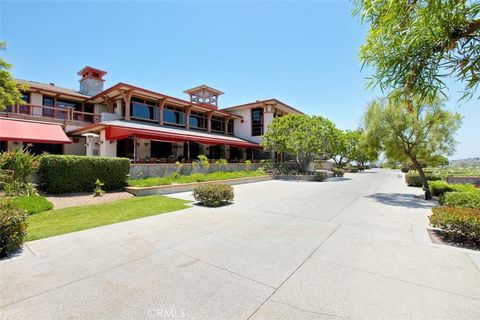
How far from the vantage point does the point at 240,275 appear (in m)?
4.02

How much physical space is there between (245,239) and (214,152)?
24.8m

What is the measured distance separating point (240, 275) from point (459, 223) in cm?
593

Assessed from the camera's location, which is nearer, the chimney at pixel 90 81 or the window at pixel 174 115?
the window at pixel 174 115

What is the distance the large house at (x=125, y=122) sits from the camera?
17.1 meters

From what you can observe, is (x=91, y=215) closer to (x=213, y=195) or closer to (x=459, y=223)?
(x=213, y=195)

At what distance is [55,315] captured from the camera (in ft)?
9.55

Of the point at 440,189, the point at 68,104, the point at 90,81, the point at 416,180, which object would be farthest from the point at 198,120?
the point at 440,189

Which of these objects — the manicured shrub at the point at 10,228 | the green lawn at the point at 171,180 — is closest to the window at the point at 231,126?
the green lawn at the point at 171,180

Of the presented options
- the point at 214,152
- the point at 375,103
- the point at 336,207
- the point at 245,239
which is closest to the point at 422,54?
the point at 245,239

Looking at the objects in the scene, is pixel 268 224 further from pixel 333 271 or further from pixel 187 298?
pixel 187 298

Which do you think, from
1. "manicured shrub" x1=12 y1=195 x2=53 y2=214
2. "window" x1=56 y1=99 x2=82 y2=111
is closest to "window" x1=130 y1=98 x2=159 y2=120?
"window" x1=56 y1=99 x2=82 y2=111

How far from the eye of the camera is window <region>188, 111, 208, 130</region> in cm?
2896

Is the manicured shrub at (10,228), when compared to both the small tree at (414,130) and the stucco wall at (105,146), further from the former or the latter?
the small tree at (414,130)

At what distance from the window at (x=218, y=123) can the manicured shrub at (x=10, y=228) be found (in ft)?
91.0
